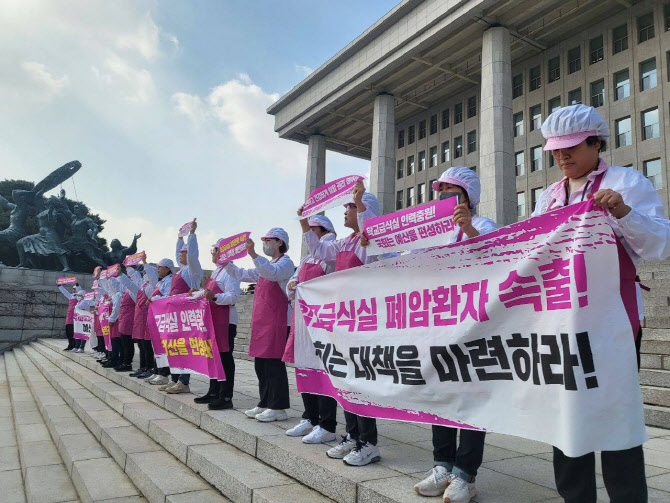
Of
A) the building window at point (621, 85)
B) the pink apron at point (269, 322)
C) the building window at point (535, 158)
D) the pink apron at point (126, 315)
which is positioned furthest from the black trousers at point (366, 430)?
the building window at point (535, 158)

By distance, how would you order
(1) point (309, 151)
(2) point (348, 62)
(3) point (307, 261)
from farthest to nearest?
(1) point (309, 151) < (2) point (348, 62) < (3) point (307, 261)

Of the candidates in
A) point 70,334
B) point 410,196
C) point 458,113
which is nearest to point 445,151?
point 458,113

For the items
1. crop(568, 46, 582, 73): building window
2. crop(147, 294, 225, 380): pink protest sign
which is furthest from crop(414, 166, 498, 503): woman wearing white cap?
crop(568, 46, 582, 73): building window

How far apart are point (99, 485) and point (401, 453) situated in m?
2.62

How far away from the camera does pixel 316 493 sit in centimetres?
330

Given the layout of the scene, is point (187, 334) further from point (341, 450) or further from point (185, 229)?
point (341, 450)

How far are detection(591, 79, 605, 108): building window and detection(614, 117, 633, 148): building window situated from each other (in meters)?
1.60

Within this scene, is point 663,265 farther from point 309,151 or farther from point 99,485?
point 309,151

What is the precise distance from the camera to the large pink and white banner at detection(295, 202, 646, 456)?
1.96 metres

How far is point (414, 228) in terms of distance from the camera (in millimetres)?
3094

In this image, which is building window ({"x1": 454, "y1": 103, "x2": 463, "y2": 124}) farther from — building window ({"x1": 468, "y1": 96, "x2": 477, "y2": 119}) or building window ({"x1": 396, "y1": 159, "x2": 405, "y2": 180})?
building window ({"x1": 396, "y1": 159, "x2": 405, "y2": 180})

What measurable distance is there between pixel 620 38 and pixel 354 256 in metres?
31.1

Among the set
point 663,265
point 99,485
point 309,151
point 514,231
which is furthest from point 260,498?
point 309,151

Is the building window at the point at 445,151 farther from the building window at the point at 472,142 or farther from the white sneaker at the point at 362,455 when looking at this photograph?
the white sneaker at the point at 362,455
